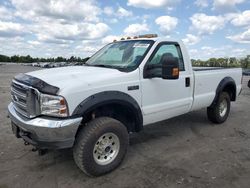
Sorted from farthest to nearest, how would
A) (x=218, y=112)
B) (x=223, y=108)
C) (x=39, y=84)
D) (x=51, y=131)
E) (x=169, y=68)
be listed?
1. (x=223, y=108)
2. (x=218, y=112)
3. (x=169, y=68)
4. (x=39, y=84)
5. (x=51, y=131)

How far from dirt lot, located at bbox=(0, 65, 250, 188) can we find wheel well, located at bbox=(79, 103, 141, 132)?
595mm

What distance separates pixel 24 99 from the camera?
3.90 metres

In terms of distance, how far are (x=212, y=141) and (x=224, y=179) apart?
1730 mm

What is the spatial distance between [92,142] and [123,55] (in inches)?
71.6

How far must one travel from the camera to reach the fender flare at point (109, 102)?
12.1 ft

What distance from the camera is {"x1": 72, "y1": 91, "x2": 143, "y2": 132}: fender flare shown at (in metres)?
3.68

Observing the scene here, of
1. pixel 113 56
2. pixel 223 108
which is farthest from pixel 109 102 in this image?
pixel 223 108

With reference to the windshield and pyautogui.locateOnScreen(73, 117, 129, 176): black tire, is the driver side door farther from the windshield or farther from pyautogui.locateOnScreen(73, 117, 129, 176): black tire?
pyautogui.locateOnScreen(73, 117, 129, 176): black tire

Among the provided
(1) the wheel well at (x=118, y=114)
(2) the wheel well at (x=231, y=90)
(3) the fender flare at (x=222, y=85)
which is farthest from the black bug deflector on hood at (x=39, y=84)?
(2) the wheel well at (x=231, y=90)

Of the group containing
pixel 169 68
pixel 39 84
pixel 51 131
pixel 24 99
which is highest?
pixel 169 68

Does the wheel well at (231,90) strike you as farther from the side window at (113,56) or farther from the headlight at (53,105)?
the headlight at (53,105)

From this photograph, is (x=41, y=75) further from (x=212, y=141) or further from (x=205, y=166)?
(x=212, y=141)

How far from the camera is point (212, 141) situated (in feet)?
18.3

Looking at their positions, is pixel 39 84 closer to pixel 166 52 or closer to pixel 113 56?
pixel 113 56
